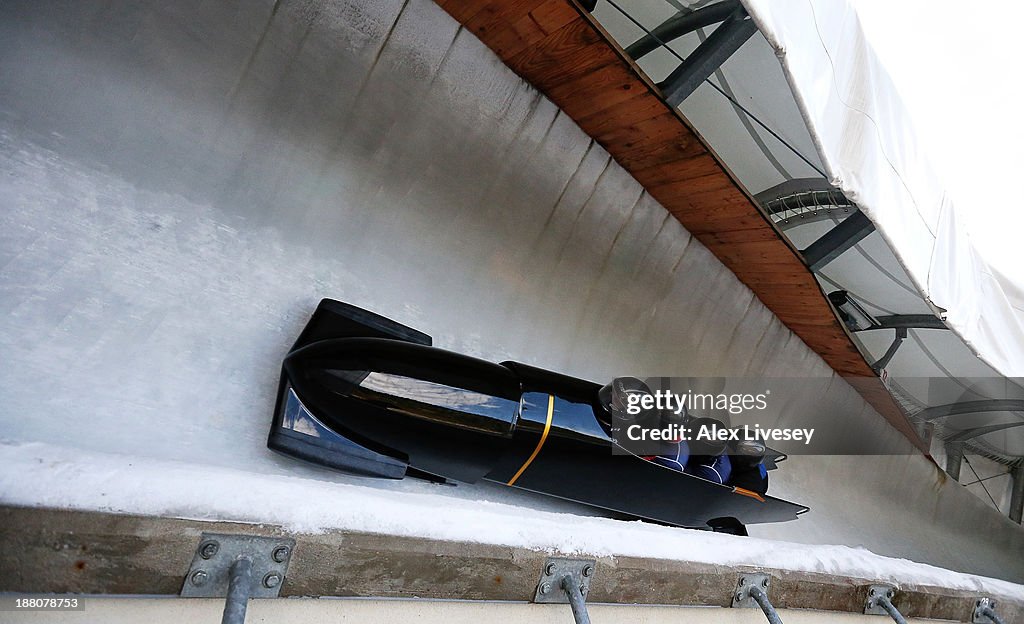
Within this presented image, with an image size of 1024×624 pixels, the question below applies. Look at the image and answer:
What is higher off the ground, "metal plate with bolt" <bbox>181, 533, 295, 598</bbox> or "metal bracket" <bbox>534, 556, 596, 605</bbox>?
"metal bracket" <bbox>534, 556, 596, 605</bbox>

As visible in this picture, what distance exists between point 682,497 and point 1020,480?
10444 millimetres

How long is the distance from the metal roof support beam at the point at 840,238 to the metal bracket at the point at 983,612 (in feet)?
5.41

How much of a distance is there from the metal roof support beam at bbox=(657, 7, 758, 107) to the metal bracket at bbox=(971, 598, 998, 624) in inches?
93.5

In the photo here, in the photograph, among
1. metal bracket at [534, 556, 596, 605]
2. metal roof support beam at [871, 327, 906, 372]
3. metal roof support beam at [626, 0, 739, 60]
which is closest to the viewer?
metal bracket at [534, 556, 596, 605]

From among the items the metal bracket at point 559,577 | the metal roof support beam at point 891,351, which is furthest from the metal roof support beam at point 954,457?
the metal bracket at point 559,577

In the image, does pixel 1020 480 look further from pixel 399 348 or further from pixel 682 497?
pixel 399 348

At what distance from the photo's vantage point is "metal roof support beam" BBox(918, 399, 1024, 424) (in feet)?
24.3

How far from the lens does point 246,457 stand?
6.19 ft

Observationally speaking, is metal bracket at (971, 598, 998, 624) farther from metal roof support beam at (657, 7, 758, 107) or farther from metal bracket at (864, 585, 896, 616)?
metal roof support beam at (657, 7, 758, 107)

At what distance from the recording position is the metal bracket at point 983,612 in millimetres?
2641

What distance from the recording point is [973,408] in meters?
7.77

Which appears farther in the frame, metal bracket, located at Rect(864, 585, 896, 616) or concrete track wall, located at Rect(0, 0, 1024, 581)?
metal bracket, located at Rect(864, 585, 896, 616)

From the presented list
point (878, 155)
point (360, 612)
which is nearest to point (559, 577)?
point (360, 612)

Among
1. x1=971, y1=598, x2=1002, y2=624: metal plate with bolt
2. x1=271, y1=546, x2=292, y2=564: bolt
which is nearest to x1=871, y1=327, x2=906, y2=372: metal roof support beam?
x1=971, y1=598, x2=1002, y2=624: metal plate with bolt
